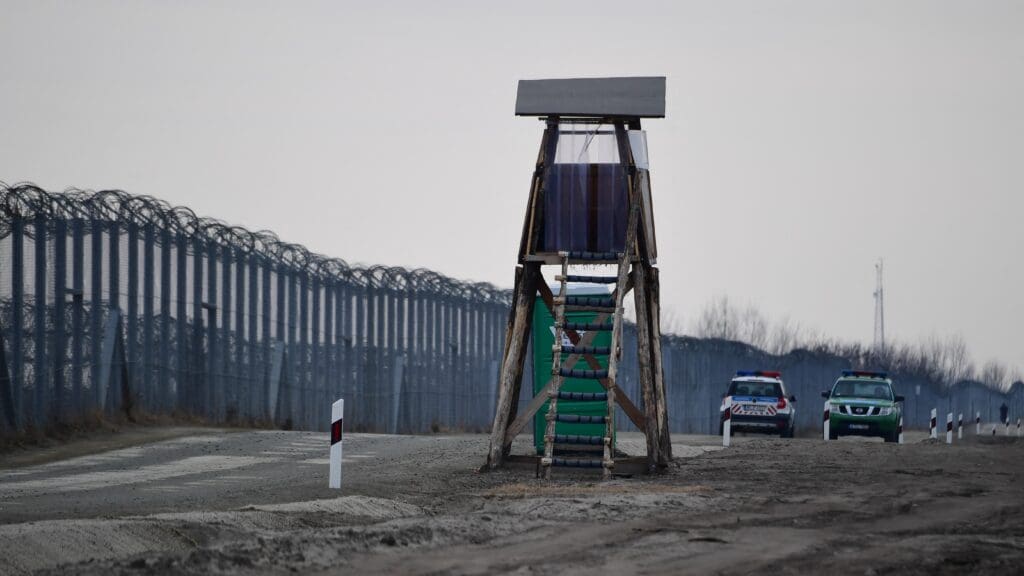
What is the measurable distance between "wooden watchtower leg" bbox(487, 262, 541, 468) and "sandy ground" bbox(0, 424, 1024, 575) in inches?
16.2

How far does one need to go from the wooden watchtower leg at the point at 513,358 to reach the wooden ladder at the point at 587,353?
612 mm

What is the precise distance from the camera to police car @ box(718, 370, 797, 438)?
130ft

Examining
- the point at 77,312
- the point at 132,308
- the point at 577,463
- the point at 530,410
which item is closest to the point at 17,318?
the point at 77,312

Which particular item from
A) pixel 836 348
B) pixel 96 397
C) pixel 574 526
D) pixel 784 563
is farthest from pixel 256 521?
pixel 836 348

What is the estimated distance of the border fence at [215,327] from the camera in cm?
2364

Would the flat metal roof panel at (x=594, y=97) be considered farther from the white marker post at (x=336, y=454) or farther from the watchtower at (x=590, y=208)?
the white marker post at (x=336, y=454)

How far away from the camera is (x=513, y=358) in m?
19.2

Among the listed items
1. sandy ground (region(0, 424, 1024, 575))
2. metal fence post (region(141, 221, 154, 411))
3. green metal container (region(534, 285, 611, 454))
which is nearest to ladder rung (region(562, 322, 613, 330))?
sandy ground (region(0, 424, 1024, 575))

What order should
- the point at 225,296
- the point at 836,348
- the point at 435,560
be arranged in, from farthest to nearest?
the point at 836,348, the point at 225,296, the point at 435,560

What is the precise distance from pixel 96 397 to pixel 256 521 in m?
14.9

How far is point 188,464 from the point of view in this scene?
2011 cm

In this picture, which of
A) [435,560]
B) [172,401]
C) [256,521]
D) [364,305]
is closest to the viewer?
[435,560]

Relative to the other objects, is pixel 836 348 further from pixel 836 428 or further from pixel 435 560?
pixel 435 560

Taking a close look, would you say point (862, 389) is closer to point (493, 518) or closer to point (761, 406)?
point (761, 406)
